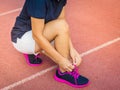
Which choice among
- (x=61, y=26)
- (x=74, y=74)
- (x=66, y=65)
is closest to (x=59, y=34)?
(x=61, y=26)

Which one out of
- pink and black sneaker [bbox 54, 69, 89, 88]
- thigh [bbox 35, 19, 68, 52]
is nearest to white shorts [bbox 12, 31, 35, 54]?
thigh [bbox 35, 19, 68, 52]

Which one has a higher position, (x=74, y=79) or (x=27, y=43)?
(x=27, y=43)

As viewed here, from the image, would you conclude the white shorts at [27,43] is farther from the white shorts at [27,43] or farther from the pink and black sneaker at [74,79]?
the pink and black sneaker at [74,79]

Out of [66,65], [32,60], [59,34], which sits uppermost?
[59,34]

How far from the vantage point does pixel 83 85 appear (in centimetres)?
217

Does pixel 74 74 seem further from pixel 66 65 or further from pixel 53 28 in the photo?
pixel 53 28

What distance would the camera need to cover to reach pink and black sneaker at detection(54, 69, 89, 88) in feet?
7.13

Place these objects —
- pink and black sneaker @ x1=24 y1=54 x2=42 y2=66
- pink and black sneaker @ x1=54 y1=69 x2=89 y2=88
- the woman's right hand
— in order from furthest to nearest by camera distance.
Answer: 1. pink and black sneaker @ x1=24 y1=54 x2=42 y2=66
2. pink and black sneaker @ x1=54 y1=69 x2=89 y2=88
3. the woman's right hand

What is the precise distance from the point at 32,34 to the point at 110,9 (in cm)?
195

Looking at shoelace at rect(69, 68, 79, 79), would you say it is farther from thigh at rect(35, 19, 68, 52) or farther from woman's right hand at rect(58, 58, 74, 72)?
thigh at rect(35, 19, 68, 52)

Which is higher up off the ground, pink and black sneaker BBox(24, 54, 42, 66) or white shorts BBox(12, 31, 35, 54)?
white shorts BBox(12, 31, 35, 54)

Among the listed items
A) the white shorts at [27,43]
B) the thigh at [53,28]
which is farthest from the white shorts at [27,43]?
the thigh at [53,28]

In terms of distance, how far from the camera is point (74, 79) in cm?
218

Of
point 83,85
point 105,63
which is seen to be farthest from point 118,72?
point 83,85
